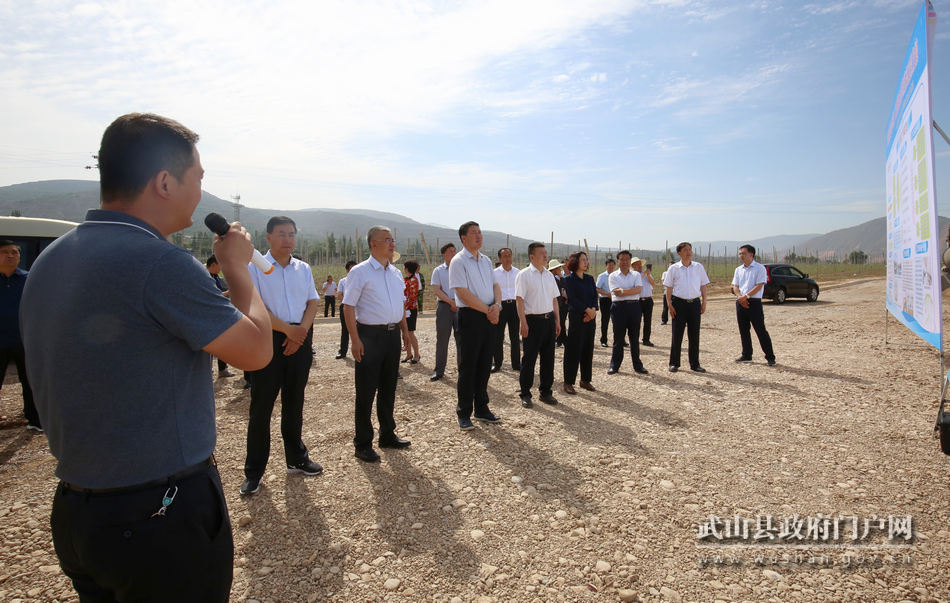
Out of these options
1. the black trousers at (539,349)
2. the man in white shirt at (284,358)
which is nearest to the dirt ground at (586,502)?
the man in white shirt at (284,358)

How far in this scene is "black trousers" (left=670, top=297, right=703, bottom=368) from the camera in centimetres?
746

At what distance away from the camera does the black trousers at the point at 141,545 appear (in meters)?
1.21

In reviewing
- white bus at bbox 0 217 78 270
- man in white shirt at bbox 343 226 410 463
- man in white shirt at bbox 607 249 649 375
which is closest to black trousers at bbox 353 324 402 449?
man in white shirt at bbox 343 226 410 463

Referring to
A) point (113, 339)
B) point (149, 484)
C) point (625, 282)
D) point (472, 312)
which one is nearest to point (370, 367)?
point (472, 312)

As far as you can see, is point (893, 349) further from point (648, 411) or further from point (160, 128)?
point (160, 128)

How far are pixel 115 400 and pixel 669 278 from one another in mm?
7560

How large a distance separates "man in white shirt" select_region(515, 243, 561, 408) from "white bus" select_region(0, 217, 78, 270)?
745cm

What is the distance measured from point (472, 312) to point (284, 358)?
191 centimetres

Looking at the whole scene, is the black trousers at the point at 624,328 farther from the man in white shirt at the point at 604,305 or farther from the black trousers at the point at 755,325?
the man in white shirt at the point at 604,305

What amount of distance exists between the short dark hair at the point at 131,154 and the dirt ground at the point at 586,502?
2146mm

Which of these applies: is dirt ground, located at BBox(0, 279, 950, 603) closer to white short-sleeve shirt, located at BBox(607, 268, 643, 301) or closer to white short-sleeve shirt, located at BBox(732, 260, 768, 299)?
white short-sleeve shirt, located at BBox(607, 268, 643, 301)

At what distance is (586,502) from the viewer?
11.2 ft

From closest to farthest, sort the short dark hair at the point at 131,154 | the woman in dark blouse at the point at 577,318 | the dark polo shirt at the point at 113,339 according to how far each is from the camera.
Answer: the dark polo shirt at the point at 113,339
the short dark hair at the point at 131,154
the woman in dark blouse at the point at 577,318

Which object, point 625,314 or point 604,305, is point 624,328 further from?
point 604,305
